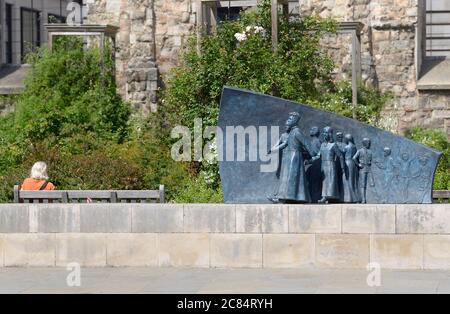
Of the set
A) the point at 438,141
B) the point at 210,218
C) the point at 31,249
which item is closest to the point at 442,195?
the point at 210,218

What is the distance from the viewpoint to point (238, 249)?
57.5 feet

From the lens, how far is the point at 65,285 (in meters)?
15.8

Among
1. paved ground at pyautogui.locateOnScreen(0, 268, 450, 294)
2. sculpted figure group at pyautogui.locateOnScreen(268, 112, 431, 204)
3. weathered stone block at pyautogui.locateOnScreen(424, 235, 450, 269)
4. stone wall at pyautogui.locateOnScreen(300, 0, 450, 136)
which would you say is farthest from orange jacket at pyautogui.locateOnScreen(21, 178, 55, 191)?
stone wall at pyautogui.locateOnScreen(300, 0, 450, 136)

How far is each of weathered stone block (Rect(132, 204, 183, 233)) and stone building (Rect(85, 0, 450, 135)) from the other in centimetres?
1071

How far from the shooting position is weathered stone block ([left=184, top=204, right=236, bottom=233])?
17.5 meters

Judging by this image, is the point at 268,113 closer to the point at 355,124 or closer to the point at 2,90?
the point at 355,124

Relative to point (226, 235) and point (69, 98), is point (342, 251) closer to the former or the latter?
point (226, 235)

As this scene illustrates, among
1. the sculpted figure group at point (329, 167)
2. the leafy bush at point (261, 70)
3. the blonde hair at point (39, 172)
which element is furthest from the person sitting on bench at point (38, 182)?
the leafy bush at point (261, 70)

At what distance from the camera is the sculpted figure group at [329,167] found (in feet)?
59.0

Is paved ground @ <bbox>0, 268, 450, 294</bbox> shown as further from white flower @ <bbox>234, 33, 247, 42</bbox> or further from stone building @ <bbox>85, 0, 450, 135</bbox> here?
stone building @ <bbox>85, 0, 450, 135</bbox>

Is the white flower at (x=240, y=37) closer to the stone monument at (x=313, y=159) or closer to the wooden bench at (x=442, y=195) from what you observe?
the wooden bench at (x=442, y=195)

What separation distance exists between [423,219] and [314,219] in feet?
4.41

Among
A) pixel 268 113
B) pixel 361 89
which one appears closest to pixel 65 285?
pixel 268 113

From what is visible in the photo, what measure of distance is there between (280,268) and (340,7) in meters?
12.2
